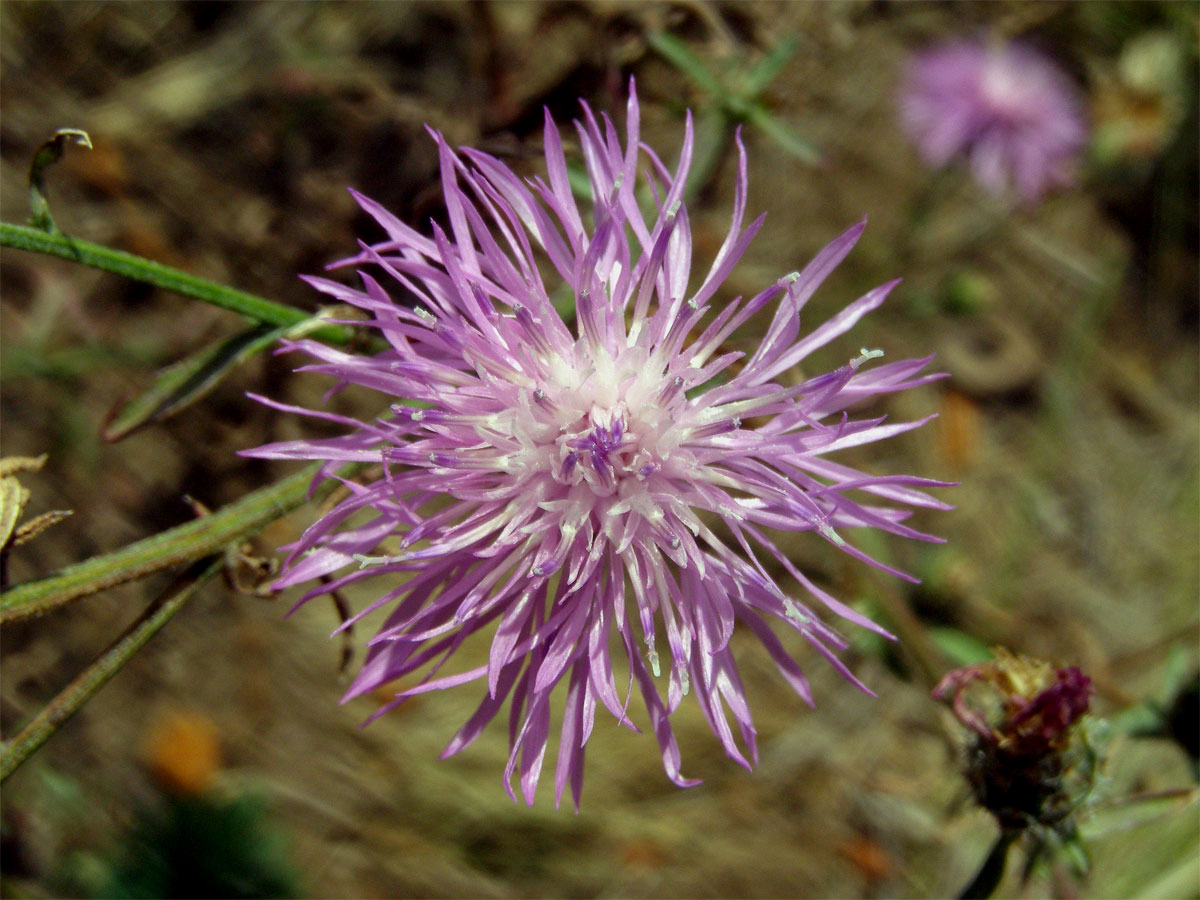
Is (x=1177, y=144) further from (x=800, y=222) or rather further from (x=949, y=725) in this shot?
(x=949, y=725)

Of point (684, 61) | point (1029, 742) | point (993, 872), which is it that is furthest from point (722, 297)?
point (993, 872)

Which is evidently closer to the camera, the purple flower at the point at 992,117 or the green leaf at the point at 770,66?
the green leaf at the point at 770,66

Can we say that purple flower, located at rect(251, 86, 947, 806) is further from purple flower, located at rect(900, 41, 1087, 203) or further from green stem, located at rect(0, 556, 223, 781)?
purple flower, located at rect(900, 41, 1087, 203)

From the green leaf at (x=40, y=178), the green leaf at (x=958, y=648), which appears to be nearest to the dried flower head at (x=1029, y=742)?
the green leaf at (x=958, y=648)

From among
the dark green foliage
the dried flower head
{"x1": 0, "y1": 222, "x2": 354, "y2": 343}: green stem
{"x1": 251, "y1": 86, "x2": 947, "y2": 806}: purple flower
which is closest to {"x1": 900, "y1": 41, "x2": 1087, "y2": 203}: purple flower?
the dried flower head

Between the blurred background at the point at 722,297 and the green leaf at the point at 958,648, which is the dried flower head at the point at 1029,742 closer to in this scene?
the blurred background at the point at 722,297

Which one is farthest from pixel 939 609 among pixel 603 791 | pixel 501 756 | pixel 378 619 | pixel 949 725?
pixel 378 619
